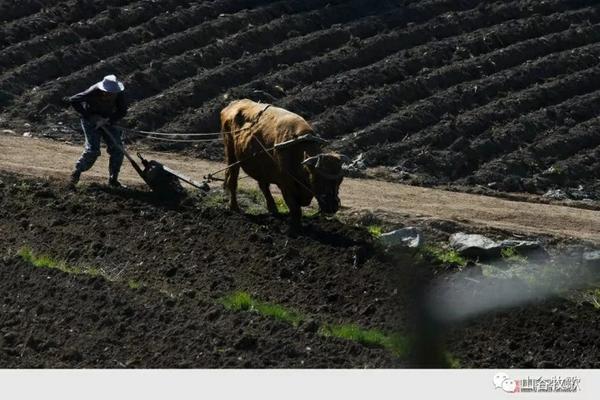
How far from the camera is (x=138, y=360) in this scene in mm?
12359

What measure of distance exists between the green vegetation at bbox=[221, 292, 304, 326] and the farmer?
4823 millimetres

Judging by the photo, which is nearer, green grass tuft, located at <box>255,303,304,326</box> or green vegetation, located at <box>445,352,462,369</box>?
green vegetation, located at <box>445,352,462,369</box>

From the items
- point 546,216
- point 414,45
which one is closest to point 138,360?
point 546,216

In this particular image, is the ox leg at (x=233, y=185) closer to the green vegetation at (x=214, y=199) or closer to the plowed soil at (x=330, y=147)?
the green vegetation at (x=214, y=199)

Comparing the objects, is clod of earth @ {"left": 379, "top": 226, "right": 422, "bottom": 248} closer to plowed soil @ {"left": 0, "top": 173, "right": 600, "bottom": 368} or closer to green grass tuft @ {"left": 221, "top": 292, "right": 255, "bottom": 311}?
plowed soil @ {"left": 0, "top": 173, "right": 600, "bottom": 368}

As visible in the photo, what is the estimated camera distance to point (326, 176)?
16.0 meters

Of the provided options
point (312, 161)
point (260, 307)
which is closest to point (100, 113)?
point (312, 161)

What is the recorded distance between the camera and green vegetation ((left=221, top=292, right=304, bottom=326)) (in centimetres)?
1369

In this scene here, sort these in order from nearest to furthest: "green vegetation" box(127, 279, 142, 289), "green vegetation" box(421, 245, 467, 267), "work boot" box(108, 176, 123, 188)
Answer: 1. "green vegetation" box(127, 279, 142, 289)
2. "green vegetation" box(421, 245, 467, 267)
3. "work boot" box(108, 176, 123, 188)

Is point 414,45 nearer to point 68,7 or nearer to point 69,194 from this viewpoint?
point 68,7

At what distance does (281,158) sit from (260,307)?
3.23 metres

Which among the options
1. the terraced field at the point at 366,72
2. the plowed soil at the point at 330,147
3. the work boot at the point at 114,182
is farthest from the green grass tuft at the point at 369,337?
the terraced field at the point at 366,72

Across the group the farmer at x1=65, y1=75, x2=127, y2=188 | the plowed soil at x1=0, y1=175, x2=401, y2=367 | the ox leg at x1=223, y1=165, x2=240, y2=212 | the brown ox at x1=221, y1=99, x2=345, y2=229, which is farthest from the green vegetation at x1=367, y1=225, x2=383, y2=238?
the farmer at x1=65, y1=75, x2=127, y2=188

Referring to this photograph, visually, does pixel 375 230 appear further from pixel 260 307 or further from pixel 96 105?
pixel 96 105
